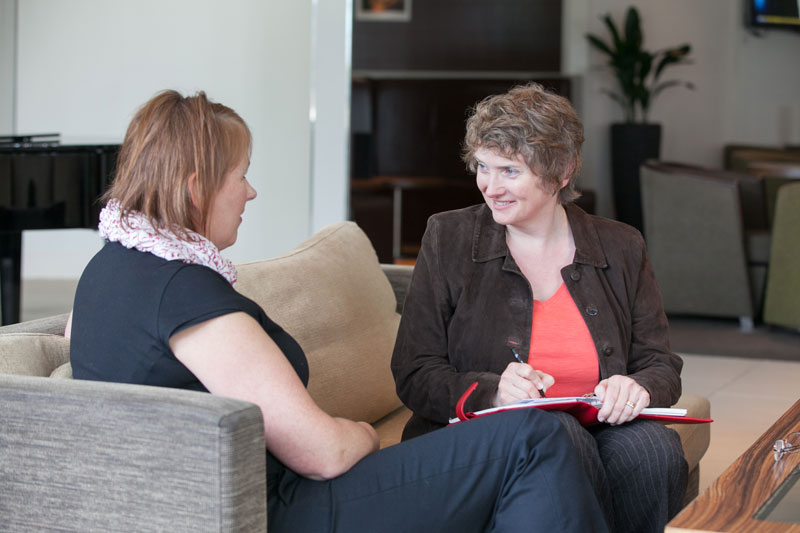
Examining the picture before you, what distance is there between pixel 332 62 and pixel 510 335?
338 centimetres

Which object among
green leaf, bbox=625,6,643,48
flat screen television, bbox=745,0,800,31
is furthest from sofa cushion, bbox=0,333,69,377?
flat screen television, bbox=745,0,800,31

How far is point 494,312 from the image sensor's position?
2016 millimetres

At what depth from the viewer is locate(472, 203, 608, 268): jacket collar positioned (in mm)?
2051

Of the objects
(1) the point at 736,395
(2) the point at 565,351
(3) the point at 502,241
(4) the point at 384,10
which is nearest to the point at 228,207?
(3) the point at 502,241

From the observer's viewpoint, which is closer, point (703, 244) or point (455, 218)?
point (455, 218)

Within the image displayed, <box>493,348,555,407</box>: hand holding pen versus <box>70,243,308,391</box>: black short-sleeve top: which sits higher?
<box>70,243,308,391</box>: black short-sleeve top

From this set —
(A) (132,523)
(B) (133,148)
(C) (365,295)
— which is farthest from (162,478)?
(C) (365,295)

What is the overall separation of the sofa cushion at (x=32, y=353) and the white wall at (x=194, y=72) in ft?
10.7

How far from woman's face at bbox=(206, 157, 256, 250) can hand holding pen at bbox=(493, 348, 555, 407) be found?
56 cm

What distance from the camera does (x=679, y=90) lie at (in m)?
8.42

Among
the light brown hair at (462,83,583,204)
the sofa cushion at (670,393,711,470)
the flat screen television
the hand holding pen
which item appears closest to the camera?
the hand holding pen

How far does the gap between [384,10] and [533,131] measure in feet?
16.1

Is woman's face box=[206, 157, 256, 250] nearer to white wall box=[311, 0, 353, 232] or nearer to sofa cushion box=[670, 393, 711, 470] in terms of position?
sofa cushion box=[670, 393, 711, 470]

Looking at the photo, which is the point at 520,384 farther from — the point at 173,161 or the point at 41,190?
the point at 41,190
